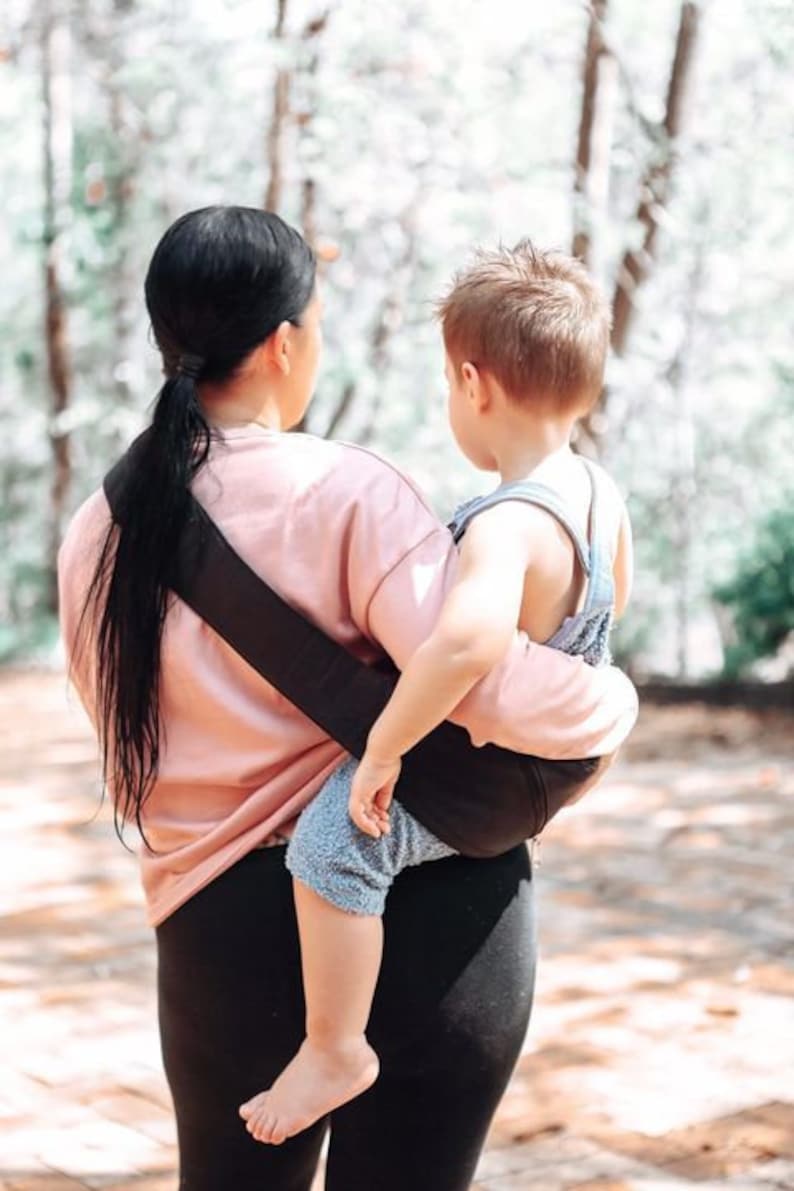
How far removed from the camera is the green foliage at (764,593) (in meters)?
8.28

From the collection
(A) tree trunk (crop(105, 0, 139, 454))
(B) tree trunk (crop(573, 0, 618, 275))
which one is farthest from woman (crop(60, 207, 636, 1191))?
(A) tree trunk (crop(105, 0, 139, 454))

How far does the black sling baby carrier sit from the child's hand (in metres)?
0.03

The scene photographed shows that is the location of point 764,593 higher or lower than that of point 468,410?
lower

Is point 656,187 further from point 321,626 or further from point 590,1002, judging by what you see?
point 321,626

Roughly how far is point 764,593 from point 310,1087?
272 inches

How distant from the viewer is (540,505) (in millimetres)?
1755

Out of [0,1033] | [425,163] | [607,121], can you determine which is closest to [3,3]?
[425,163]

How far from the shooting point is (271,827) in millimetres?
1755

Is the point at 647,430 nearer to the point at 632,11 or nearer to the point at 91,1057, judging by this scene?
the point at 632,11

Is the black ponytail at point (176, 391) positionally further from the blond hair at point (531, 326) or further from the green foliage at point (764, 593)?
the green foliage at point (764, 593)

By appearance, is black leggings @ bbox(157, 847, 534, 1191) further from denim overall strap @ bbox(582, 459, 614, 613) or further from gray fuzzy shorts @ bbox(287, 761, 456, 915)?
denim overall strap @ bbox(582, 459, 614, 613)

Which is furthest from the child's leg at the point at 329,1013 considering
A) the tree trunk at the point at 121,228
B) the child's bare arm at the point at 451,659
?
the tree trunk at the point at 121,228

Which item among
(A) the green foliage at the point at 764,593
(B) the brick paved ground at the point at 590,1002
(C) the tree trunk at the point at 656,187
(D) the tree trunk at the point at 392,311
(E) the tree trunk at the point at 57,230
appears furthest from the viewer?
(E) the tree trunk at the point at 57,230

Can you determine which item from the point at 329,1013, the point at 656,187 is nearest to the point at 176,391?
the point at 329,1013
